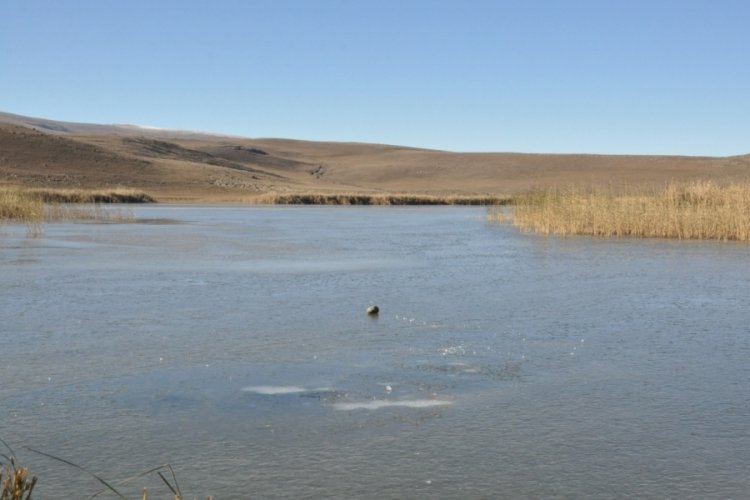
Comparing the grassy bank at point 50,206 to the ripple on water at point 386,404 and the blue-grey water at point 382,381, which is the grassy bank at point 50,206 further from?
the ripple on water at point 386,404

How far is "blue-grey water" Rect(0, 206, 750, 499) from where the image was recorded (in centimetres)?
378

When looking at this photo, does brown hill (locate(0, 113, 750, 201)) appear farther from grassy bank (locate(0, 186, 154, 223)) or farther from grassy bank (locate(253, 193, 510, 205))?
grassy bank (locate(0, 186, 154, 223))

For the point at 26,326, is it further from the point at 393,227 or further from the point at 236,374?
the point at 393,227

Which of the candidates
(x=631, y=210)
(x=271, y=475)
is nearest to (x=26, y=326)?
(x=271, y=475)

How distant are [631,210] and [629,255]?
503 centimetres

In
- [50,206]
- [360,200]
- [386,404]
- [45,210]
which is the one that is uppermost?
[360,200]

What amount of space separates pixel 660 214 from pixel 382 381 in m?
13.9

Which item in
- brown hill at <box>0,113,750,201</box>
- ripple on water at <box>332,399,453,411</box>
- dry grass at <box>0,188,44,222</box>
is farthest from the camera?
brown hill at <box>0,113,750,201</box>

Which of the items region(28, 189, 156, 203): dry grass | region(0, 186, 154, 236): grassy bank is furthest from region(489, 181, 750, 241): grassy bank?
region(28, 189, 156, 203): dry grass

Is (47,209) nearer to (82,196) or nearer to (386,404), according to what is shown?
(82,196)

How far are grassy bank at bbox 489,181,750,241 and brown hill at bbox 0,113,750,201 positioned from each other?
16.2 m

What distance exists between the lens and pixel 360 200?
45312mm

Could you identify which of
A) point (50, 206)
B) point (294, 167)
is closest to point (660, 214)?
point (50, 206)

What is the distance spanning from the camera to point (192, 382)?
5.37 metres
